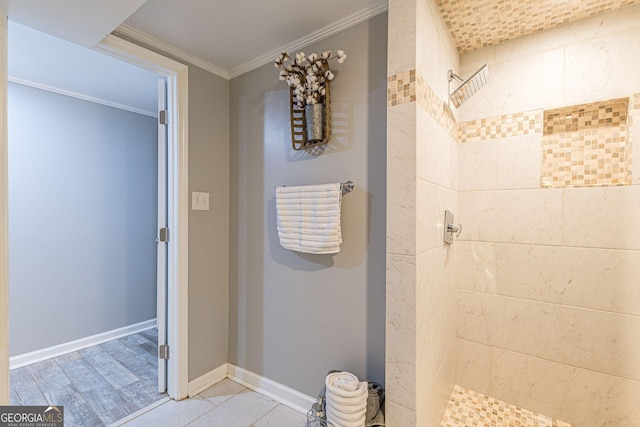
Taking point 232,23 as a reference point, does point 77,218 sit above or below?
below

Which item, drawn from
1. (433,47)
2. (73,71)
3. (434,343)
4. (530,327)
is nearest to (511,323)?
(530,327)

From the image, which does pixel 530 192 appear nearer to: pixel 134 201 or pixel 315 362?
pixel 315 362

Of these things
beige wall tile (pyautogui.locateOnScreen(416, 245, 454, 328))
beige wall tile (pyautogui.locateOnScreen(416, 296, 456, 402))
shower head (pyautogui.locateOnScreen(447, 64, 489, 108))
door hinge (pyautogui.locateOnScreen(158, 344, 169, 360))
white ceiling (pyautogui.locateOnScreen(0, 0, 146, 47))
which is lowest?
door hinge (pyautogui.locateOnScreen(158, 344, 169, 360))

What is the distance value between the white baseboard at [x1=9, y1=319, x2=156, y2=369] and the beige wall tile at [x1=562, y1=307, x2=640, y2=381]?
3.50 m

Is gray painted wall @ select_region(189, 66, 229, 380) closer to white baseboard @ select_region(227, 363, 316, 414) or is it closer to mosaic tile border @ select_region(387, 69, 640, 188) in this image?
white baseboard @ select_region(227, 363, 316, 414)

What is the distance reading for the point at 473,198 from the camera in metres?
1.63

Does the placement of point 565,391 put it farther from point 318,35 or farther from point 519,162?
point 318,35

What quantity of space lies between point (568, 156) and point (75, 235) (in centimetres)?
365

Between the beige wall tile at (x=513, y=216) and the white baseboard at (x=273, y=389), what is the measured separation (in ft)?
4.47

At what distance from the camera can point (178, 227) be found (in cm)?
181

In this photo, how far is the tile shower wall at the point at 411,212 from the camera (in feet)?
3.61

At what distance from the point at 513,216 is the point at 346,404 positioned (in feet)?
4.10

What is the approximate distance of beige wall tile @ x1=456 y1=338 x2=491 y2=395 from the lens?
1.60 metres

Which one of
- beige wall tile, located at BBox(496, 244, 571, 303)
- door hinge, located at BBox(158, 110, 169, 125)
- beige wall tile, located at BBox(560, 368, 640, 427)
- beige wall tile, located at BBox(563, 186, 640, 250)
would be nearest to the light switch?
door hinge, located at BBox(158, 110, 169, 125)
